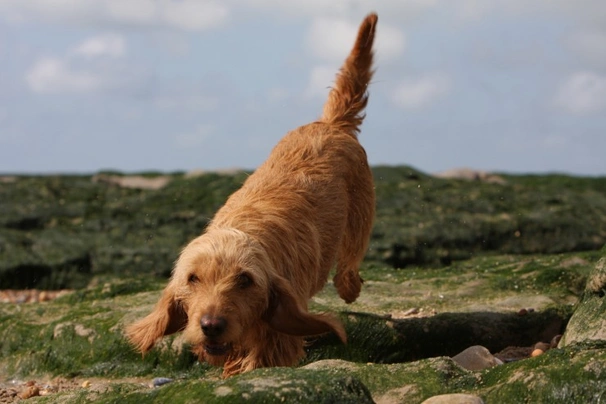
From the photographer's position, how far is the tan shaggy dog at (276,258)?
6.59 metres

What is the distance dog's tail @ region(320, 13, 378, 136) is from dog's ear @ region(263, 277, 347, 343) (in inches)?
133

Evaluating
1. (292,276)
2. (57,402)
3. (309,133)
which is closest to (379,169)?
(309,133)

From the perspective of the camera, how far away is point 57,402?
610 centimetres

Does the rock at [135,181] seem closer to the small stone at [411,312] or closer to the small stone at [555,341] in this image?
the small stone at [411,312]

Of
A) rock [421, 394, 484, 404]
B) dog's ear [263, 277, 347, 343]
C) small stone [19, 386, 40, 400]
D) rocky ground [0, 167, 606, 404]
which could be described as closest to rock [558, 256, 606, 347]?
rocky ground [0, 167, 606, 404]

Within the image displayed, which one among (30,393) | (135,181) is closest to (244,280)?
(30,393)

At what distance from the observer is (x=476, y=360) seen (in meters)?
7.50

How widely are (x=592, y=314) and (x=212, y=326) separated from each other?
9.47 feet

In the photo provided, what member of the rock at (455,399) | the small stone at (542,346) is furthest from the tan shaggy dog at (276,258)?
the small stone at (542,346)

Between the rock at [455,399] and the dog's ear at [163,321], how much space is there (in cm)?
239

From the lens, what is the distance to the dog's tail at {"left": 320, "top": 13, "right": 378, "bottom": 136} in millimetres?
10094

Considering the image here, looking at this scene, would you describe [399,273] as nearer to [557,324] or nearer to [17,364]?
[557,324]

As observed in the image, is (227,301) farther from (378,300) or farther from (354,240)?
(378,300)

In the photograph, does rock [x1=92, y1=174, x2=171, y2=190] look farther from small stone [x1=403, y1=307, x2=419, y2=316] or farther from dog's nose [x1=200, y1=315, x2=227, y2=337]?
dog's nose [x1=200, y1=315, x2=227, y2=337]
